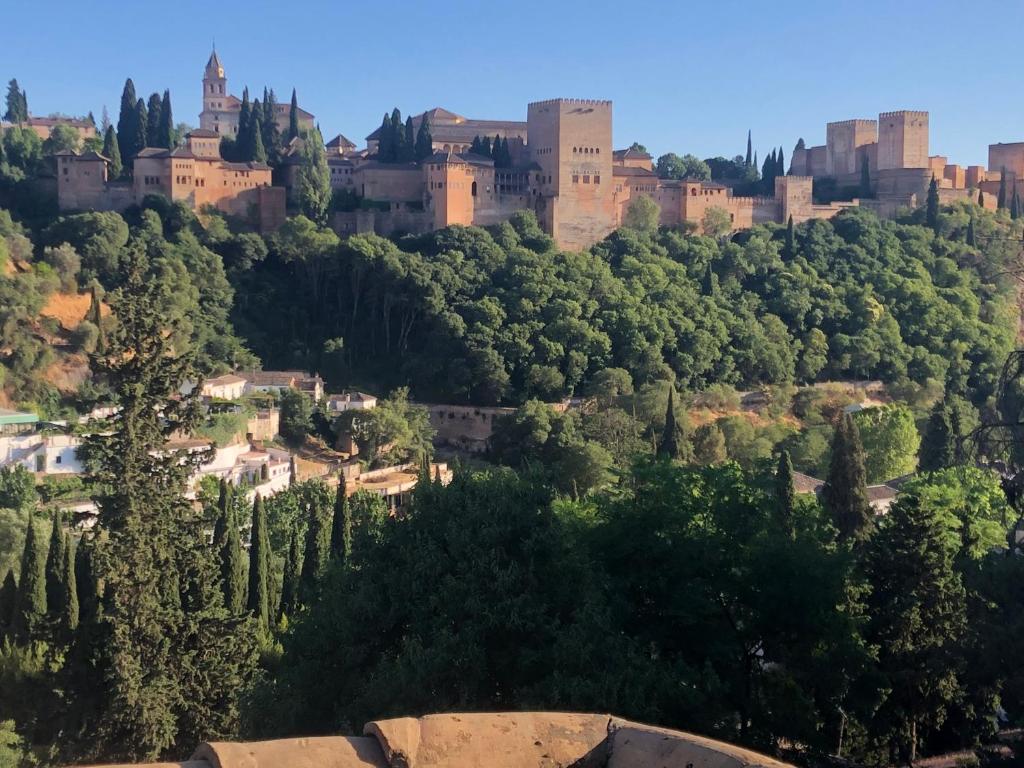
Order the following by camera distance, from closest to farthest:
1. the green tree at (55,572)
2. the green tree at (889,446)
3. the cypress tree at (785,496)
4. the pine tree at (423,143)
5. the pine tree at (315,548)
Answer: the cypress tree at (785,496) < the green tree at (55,572) < the pine tree at (315,548) < the green tree at (889,446) < the pine tree at (423,143)

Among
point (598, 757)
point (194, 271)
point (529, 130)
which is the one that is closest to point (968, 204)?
point (529, 130)

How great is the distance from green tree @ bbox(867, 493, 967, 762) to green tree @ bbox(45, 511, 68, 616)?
13094 millimetres

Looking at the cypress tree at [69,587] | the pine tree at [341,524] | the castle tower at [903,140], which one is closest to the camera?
the cypress tree at [69,587]

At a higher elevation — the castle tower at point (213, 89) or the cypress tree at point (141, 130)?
the castle tower at point (213, 89)

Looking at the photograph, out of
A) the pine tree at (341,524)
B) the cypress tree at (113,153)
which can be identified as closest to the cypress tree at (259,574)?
the pine tree at (341,524)

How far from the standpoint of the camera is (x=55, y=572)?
20.0m

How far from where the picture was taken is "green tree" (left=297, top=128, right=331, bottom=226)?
1956 inches

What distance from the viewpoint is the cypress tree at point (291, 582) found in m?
22.9

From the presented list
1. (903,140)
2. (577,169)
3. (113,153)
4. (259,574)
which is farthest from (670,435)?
(903,140)

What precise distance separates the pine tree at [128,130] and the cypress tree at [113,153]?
109 centimetres

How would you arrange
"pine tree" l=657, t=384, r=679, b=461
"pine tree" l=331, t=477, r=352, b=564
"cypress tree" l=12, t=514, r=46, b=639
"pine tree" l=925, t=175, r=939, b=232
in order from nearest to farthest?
"cypress tree" l=12, t=514, r=46, b=639
"pine tree" l=331, t=477, r=352, b=564
"pine tree" l=657, t=384, r=679, b=461
"pine tree" l=925, t=175, r=939, b=232

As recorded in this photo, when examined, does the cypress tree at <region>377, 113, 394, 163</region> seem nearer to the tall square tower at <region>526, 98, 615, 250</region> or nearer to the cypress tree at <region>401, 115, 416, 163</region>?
the cypress tree at <region>401, 115, 416, 163</region>

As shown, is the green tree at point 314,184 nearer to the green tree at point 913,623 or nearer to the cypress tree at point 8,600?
the cypress tree at point 8,600

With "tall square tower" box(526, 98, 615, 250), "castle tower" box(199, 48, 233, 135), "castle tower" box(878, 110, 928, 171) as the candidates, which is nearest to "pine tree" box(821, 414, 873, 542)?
"tall square tower" box(526, 98, 615, 250)
